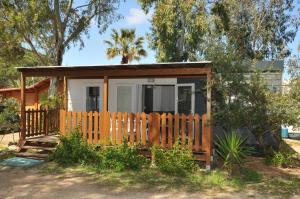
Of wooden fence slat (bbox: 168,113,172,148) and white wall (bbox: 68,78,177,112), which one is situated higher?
white wall (bbox: 68,78,177,112)

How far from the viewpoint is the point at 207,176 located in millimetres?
8367

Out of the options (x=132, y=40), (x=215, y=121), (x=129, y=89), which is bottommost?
(x=215, y=121)

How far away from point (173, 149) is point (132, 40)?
20.4 metres

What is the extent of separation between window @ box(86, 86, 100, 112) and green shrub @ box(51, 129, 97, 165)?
15.5 feet

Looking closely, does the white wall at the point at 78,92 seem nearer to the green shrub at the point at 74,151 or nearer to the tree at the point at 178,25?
the green shrub at the point at 74,151

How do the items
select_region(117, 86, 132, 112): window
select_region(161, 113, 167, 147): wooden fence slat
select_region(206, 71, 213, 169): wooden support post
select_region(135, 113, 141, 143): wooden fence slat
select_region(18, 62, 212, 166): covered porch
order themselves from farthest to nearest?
select_region(117, 86, 132, 112): window → select_region(135, 113, 141, 143): wooden fence slat → select_region(161, 113, 167, 147): wooden fence slat → select_region(18, 62, 212, 166): covered porch → select_region(206, 71, 213, 169): wooden support post

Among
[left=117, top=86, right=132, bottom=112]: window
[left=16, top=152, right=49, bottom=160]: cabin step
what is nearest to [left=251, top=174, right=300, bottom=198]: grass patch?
[left=16, top=152, right=49, bottom=160]: cabin step

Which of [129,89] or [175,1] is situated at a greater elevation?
[175,1]

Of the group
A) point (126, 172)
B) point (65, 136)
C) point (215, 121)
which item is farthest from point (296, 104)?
point (65, 136)

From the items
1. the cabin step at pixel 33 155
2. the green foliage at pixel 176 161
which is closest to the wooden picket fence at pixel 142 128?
the green foliage at pixel 176 161

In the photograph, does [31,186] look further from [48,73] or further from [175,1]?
[175,1]

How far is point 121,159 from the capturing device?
30.1 feet

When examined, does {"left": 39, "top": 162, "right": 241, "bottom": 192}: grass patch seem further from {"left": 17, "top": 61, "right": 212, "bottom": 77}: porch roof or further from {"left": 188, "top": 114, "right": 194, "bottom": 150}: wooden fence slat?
{"left": 17, "top": 61, "right": 212, "bottom": 77}: porch roof

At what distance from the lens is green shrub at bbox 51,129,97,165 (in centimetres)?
973
